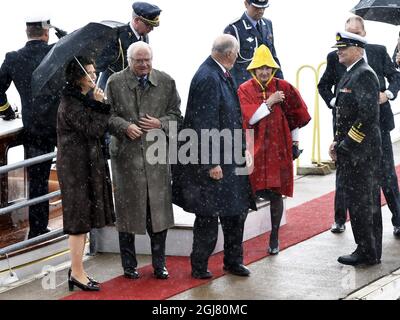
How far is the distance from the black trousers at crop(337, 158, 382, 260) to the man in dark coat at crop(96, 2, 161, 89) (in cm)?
216

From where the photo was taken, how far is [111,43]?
9.91 m

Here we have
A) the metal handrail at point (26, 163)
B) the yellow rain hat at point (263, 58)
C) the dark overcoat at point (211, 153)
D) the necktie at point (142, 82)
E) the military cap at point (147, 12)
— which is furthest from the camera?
the military cap at point (147, 12)

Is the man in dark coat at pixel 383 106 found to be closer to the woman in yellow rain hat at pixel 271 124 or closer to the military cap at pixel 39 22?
the woman in yellow rain hat at pixel 271 124

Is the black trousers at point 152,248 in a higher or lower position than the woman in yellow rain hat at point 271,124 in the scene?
lower

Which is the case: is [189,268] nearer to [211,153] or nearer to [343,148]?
[211,153]

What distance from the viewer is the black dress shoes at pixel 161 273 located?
9.01 meters

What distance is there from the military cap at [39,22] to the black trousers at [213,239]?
2484 millimetres

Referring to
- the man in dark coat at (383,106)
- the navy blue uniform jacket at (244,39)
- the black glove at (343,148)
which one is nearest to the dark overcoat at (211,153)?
the black glove at (343,148)

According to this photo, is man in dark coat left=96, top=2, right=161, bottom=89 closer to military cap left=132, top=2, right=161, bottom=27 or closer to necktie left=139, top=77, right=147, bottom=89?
military cap left=132, top=2, right=161, bottom=27

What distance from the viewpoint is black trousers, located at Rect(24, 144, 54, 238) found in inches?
400

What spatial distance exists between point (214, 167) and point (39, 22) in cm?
245

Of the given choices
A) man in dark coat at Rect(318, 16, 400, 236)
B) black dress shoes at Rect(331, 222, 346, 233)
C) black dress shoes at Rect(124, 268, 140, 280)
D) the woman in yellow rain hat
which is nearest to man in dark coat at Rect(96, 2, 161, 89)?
the woman in yellow rain hat

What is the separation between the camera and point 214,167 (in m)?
8.88

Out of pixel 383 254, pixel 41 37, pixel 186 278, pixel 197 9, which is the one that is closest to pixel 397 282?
pixel 383 254
